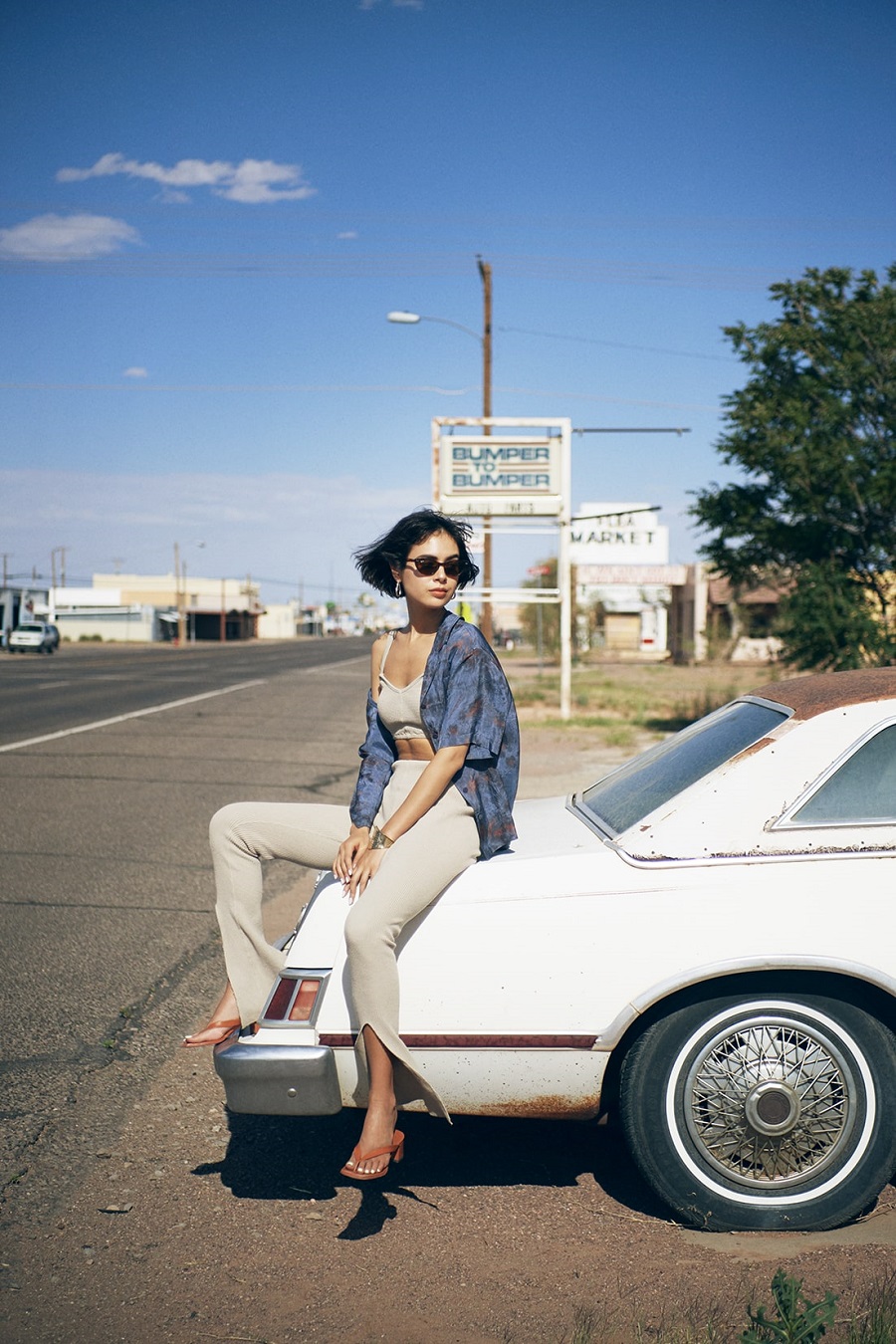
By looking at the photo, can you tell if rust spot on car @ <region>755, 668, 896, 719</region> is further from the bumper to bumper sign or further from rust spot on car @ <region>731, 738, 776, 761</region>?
the bumper to bumper sign

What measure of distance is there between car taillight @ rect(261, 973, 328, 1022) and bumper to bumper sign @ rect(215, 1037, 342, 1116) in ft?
0.29

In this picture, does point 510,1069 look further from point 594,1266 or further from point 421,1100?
point 594,1266

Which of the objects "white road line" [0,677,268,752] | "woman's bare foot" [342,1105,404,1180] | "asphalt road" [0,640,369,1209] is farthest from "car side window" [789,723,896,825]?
"white road line" [0,677,268,752]

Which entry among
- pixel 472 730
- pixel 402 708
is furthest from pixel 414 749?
pixel 472 730

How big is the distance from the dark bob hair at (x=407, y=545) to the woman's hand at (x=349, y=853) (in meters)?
0.88

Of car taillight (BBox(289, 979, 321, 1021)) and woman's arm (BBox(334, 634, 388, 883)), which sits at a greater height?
woman's arm (BBox(334, 634, 388, 883))

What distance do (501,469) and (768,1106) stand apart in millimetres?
20724

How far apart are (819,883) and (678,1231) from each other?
104 centimetres

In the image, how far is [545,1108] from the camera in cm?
328

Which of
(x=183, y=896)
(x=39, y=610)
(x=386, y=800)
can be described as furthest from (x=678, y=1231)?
(x=39, y=610)

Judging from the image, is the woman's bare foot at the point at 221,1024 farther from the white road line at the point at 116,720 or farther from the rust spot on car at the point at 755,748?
the white road line at the point at 116,720

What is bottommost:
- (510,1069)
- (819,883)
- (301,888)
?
(301,888)

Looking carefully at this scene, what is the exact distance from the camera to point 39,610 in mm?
105250

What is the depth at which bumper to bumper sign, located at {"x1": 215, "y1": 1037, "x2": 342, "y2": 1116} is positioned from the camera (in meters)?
3.20
